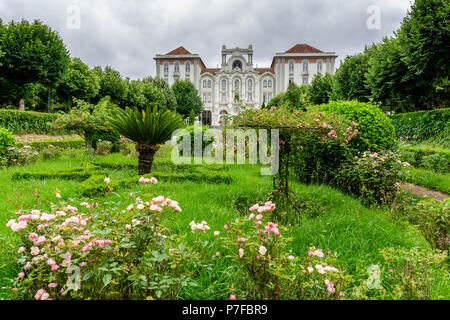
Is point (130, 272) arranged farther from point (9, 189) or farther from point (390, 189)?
point (390, 189)

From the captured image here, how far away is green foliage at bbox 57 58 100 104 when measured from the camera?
70.5ft

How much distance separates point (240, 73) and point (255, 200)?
1813 inches

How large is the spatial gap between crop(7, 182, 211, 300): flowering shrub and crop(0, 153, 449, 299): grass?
291 millimetres

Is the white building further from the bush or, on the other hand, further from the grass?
the grass

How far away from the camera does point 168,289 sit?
1.57 m

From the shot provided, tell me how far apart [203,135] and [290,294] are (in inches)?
310

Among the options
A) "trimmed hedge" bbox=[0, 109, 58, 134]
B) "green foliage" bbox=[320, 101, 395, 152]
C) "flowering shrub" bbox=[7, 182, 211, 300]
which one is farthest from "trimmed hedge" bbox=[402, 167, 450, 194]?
"trimmed hedge" bbox=[0, 109, 58, 134]

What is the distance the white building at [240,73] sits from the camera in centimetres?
4572

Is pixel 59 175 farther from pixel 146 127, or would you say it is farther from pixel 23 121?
pixel 23 121

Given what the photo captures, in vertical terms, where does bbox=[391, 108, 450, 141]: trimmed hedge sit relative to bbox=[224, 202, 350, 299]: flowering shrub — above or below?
above

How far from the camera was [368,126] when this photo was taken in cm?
492

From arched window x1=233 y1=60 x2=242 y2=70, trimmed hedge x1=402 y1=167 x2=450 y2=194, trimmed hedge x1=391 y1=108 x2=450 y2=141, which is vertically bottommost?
trimmed hedge x1=402 y1=167 x2=450 y2=194

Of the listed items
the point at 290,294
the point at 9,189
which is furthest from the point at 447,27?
the point at 9,189
